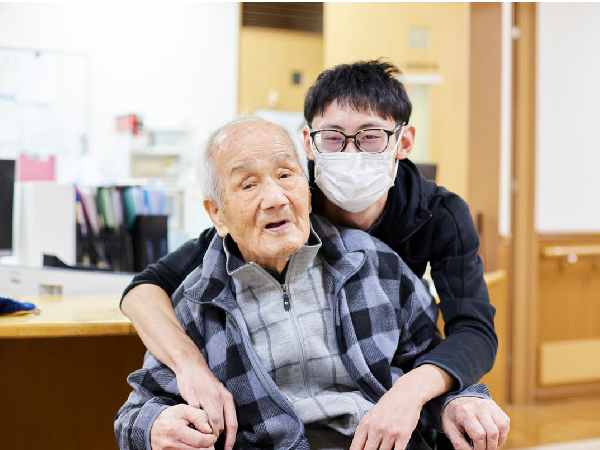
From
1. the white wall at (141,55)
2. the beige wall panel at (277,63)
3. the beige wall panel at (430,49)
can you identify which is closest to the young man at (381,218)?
the beige wall panel at (430,49)

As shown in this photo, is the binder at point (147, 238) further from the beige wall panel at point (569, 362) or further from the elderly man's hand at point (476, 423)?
the beige wall panel at point (569, 362)

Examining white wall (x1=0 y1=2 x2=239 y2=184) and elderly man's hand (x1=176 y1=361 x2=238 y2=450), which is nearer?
elderly man's hand (x1=176 y1=361 x2=238 y2=450)

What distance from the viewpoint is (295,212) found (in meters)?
1.34

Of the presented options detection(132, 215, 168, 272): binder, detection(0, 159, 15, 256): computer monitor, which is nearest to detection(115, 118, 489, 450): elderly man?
detection(132, 215, 168, 272): binder

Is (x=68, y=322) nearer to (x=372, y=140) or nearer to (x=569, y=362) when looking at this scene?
(x=372, y=140)

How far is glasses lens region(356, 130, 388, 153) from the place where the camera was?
1470 mm

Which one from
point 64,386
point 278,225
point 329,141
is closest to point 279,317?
point 278,225

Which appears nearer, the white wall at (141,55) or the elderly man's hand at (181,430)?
the elderly man's hand at (181,430)

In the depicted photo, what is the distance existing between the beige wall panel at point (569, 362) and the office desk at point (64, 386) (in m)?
3.07

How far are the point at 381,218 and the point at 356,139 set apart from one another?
21 cm

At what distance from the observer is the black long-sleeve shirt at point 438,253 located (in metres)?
1.43

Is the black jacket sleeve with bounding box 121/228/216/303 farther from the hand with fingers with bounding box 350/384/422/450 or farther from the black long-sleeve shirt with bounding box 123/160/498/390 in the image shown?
the hand with fingers with bounding box 350/384/422/450

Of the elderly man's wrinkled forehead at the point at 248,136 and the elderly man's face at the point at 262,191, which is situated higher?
the elderly man's wrinkled forehead at the point at 248,136

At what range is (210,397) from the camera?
124 cm
